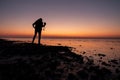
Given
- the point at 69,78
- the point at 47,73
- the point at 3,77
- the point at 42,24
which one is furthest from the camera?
the point at 42,24

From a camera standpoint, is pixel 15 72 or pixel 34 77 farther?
pixel 15 72

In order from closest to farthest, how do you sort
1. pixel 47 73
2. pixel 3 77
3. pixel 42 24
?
pixel 3 77 < pixel 47 73 < pixel 42 24

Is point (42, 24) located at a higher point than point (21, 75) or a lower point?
higher

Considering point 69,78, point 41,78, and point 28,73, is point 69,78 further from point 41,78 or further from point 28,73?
point 28,73

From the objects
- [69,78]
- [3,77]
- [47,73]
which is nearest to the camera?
[3,77]

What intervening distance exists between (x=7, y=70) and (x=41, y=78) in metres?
2.18

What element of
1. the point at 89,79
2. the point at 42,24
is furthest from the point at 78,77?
the point at 42,24

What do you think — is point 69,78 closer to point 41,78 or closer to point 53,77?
point 53,77

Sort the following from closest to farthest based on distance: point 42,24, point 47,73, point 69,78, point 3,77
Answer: point 3,77 < point 69,78 < point 47,73 < point 42,24

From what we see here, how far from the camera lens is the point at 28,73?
25.2 feet

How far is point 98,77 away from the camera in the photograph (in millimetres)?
7852

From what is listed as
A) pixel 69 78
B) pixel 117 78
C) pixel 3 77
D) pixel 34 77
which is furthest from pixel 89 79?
pixel 3 77

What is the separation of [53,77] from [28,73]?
54.5 inches

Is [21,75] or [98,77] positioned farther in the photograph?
[98,77]
